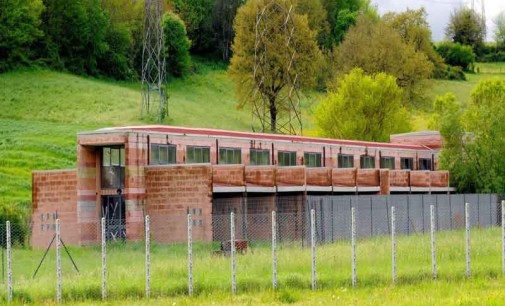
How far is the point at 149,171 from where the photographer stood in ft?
183

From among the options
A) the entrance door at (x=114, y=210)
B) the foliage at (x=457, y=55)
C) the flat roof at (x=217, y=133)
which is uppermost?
the foliage at (x=457, y=55)

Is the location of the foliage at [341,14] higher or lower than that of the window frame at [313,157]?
higher

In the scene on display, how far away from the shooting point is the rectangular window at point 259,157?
6348cm

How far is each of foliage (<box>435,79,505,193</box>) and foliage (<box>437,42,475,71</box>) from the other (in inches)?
3356

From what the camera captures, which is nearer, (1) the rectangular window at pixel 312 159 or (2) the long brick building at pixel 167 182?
(2) the long brick building at pixel 167 182

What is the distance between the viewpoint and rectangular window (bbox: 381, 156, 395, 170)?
3039 inches

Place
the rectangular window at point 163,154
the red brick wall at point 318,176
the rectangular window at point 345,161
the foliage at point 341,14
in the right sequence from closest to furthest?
1. the rectangular window at point 163,154
2. the red brick wall at point 318,176
3. the rectangular window at point 345,161
4. the foliage at point 341,14

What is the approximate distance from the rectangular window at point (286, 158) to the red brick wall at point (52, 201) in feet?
45.5

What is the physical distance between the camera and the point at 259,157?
64188 mm

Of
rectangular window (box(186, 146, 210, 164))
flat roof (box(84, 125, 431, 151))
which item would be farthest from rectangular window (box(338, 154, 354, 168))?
rectangular window (box(186, 146, 210, 164))

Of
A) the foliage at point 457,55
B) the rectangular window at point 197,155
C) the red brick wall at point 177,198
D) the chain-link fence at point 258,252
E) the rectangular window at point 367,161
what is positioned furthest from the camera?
the foliage at point 457,55

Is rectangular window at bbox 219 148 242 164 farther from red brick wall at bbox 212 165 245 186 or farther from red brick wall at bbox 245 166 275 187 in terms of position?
red brick wall at bbox 212 165 245 186

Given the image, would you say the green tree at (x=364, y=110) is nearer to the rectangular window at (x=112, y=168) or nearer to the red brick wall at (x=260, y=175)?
the red brick wall at (x=260, y=175)

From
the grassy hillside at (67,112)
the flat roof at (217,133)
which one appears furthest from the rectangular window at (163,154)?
the grassy hillside at (67,112)
